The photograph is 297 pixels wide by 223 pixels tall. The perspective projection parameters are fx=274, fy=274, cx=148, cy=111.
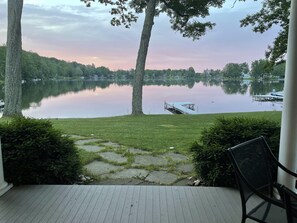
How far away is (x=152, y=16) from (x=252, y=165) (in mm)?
9388

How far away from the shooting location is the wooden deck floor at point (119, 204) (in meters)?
2.27

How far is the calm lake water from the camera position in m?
17.7

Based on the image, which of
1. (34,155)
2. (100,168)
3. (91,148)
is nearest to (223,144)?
(100,168)

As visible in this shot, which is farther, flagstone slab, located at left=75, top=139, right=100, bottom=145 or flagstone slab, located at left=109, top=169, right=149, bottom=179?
flagstone slab, located at left=75, top=139, right=100, bottom=145

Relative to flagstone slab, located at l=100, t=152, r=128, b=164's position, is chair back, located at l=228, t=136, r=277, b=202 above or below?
above

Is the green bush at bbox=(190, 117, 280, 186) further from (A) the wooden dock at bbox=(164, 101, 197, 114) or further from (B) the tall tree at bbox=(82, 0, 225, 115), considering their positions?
(A) the wooden dock at bbox=(164, 101, 197, 114)

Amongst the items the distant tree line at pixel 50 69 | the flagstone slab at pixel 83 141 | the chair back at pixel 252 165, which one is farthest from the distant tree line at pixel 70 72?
the chair back at pixel 252 165

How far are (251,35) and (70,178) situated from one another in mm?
9561

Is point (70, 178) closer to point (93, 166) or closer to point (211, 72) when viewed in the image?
point (93, 166)

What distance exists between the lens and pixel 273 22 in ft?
31.9

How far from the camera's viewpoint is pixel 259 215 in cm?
165

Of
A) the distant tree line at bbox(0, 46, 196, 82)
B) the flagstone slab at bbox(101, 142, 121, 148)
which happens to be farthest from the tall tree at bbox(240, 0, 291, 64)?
the distant tree line at bbox(0, 46, 196, 82)

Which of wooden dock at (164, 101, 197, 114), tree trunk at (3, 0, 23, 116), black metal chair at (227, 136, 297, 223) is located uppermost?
tree trunk at (3, 0, 23, 116)

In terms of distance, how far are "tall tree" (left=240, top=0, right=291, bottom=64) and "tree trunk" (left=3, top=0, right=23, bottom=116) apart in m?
7.59
